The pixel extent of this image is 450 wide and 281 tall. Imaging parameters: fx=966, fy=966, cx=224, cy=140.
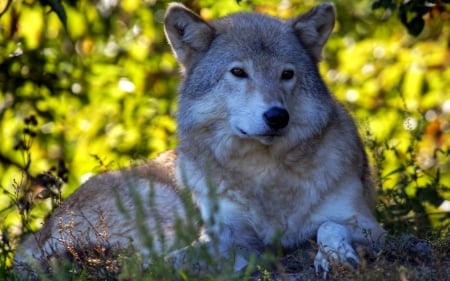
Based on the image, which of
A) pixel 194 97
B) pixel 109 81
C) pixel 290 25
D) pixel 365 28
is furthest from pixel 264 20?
pixel 365 28

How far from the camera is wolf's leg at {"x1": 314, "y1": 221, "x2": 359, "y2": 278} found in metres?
4.69

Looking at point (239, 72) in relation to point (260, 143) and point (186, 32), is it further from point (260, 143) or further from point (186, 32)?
point (186, 32)

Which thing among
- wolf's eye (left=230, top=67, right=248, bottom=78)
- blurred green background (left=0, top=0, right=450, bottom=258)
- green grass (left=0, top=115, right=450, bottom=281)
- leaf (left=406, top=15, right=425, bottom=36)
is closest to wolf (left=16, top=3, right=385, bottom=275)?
wolf's eye (left=230, top=67, right=248, bottom=78)

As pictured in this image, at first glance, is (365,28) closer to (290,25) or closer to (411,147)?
(411,147)

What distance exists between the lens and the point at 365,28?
9.10 meters

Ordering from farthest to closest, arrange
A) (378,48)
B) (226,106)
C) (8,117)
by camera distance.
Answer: (378,48), (8,117), (226,106)

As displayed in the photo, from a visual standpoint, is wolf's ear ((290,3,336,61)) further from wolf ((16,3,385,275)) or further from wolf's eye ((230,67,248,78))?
wolf's eye ((230,67,248,78))

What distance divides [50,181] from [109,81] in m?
1.64

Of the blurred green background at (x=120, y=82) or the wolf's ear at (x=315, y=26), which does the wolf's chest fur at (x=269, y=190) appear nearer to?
the wolf's ear at (x=315, y=26)

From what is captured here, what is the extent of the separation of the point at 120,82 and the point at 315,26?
9.01ft

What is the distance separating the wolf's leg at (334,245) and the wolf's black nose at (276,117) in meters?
0.62

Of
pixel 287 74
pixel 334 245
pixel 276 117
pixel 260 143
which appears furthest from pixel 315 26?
pixel 334 245

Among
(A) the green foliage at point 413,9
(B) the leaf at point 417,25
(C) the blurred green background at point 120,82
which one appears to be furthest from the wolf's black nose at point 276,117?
(C) the blurred green background at point 120,82

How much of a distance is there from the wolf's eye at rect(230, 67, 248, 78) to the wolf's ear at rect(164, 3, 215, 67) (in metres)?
0.37
